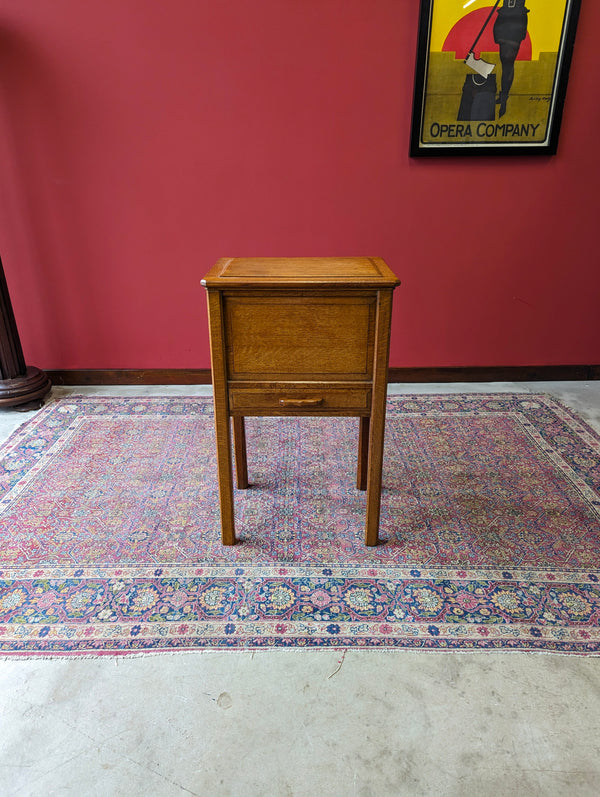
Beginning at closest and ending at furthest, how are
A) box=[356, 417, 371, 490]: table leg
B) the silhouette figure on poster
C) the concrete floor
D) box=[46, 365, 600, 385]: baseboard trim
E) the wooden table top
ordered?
the concrete floor
the wooden table top
box=[356, 417, 371, 490]: table leg
the silhouette figure on poster
box=[46, 365, 600, 385]: baseboard trim

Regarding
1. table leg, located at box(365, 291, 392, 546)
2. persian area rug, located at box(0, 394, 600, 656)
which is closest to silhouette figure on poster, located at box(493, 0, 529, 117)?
persian area rug, located at box(0, 394, 600, 656)

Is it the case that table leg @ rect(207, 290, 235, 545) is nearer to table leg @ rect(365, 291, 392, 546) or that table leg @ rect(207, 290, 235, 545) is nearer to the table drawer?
the table drawer

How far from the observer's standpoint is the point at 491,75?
2633mm

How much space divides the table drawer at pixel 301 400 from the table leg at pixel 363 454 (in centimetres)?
35

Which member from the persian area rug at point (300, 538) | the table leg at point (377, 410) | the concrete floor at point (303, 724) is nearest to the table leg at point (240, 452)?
the persian area rug at point (300, 538)

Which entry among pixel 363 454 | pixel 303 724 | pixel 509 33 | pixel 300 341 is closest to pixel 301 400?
pixel 300 341

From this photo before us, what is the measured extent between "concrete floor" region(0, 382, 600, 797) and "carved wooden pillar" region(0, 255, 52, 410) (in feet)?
5.80

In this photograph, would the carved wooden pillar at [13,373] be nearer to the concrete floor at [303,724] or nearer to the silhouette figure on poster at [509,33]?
the concrete floor at [303,724]

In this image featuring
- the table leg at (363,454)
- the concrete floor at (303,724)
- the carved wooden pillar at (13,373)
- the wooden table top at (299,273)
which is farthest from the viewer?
the carved wooden pillar at (13,373)

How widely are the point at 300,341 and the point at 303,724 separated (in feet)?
3.33

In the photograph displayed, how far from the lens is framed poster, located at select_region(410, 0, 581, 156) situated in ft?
8.35

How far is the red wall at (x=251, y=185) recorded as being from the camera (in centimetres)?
261

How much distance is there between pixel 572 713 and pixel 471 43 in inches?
111

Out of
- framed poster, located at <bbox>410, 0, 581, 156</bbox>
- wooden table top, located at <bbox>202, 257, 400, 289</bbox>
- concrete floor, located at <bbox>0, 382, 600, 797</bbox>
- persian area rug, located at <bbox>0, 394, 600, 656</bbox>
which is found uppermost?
framed poster, located at <bbox>410, 0, 581, 156</bbox>
